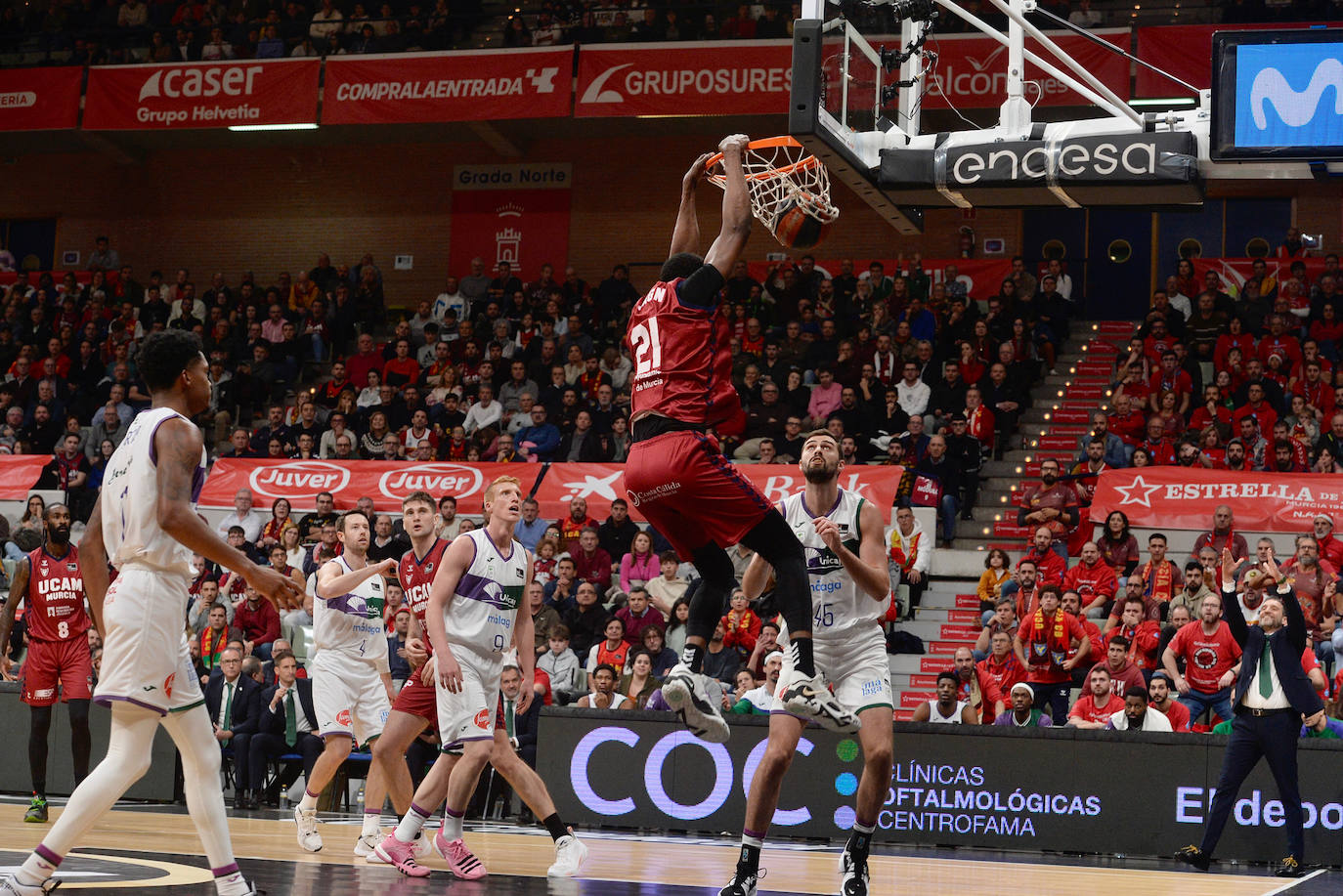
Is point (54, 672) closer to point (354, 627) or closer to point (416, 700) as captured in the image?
point (354, 627)

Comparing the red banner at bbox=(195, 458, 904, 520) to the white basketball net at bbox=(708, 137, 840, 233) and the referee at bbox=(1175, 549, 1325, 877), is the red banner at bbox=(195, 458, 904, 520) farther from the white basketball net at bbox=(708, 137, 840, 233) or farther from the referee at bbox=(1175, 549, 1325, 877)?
the white basketball net at bbox=(708, 137, 840, 233)

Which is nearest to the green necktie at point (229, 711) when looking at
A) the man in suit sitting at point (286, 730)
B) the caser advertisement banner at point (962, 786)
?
the man in suit sitting at point (286, 730)

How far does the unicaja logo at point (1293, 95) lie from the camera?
10203 mm

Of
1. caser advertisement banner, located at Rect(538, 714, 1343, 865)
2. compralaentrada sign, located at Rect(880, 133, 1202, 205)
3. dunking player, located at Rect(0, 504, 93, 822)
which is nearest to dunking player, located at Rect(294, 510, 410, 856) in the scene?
dunking player, located at Rect(0, 504, 93, 822)

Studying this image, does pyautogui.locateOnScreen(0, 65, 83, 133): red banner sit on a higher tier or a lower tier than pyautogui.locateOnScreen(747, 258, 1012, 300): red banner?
higher

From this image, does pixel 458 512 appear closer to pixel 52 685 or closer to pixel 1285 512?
pixel 52 685

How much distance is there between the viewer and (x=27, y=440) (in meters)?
23.4

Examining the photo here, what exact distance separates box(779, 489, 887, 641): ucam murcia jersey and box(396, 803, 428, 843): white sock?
2.59m

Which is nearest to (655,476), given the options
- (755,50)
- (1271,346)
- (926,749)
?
(926,749)

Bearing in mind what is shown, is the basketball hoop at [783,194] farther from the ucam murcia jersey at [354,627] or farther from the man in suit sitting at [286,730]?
→ the man in suit sitting at [286,730]

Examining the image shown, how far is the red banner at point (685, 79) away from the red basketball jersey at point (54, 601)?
1388cm

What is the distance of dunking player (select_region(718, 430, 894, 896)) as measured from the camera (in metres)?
7.63

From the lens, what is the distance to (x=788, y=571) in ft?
23.4

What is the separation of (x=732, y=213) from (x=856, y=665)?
2.58 m
